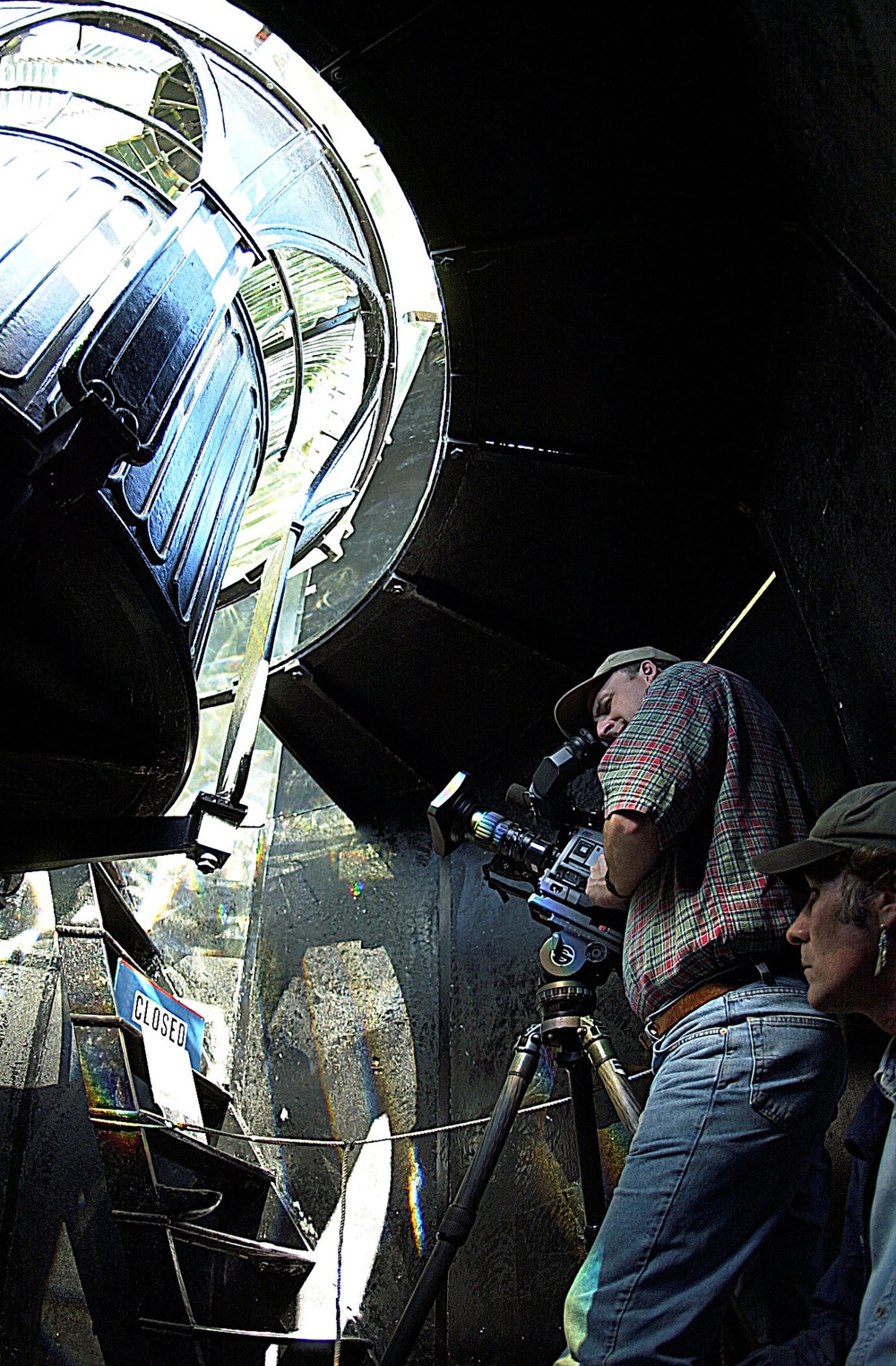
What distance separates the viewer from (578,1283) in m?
2.06

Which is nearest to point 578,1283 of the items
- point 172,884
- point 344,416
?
point 172,884

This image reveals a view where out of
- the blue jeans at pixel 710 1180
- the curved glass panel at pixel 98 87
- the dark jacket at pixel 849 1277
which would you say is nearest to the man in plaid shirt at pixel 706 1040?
the blue jeans at pixel 710 1180

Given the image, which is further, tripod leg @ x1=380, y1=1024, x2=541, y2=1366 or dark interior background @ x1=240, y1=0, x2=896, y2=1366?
dark interior background @ x1=240, y1=0, x2=896, y2=1366

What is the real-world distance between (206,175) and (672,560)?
8.00ft

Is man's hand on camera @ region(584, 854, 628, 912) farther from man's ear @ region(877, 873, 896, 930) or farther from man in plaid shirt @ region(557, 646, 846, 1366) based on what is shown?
man's ear @ region(877, 873, 896, 930)

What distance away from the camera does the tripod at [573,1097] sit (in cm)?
258

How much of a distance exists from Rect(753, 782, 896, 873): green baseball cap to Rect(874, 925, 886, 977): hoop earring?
0.55 ft

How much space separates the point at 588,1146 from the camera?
294 cm

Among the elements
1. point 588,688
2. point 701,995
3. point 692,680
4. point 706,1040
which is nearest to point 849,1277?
point 706,1040

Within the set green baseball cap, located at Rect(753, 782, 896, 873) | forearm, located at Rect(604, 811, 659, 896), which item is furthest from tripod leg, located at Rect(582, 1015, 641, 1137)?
green baseball cap, located at Rect(753, 782, 896, 873)

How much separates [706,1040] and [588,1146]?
3.21ft

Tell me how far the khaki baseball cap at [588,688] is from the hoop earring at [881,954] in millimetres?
1414

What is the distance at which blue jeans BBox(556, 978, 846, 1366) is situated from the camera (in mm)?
1920

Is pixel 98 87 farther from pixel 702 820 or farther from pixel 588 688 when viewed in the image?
pixel 702 820
